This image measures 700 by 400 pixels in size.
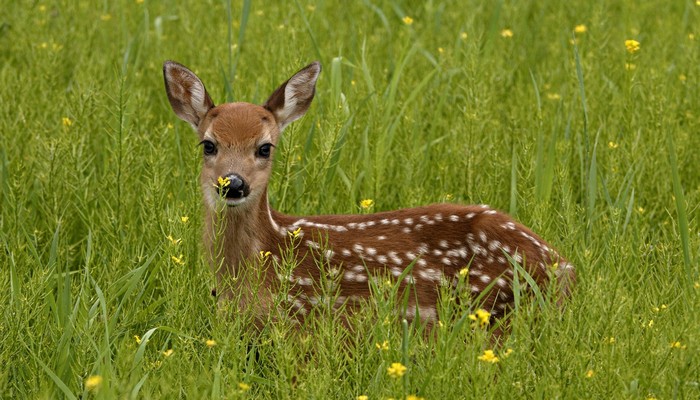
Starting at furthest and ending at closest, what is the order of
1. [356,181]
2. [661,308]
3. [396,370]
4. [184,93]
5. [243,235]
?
[356,181] → [184,93] → [243,235] → [661,308] → [396,370]

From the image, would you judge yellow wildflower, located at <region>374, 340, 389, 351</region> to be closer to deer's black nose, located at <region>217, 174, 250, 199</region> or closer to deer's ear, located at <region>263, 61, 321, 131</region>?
deer's black nose, located at <region>217, 174, 250, 199</region>

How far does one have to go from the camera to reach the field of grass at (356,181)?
4.10 m

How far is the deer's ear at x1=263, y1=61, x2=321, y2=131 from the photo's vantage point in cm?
542

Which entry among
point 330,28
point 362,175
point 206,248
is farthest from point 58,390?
point 330,28

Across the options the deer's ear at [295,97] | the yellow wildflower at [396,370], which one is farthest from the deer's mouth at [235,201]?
the yellow wildflower at [396,370]

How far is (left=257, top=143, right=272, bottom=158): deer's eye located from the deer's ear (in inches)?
10.4

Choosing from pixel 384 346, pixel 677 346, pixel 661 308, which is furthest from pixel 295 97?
pixel 677 346

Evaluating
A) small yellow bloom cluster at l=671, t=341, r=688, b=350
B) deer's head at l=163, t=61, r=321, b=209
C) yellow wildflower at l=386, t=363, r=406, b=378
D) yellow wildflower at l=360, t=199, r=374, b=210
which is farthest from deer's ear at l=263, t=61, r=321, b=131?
small yellow bloom cluster at l=671, t=341, r=688, b=350

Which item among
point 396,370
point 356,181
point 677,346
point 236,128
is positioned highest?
point 236,128

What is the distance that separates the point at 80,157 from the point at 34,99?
113cm

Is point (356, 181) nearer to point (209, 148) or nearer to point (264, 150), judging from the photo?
point (264, 150)

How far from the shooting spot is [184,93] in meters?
5.50

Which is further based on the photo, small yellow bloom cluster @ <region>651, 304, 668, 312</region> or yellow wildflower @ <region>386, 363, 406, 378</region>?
small yellow bloom cluster @ <region>651, 304, 668, 312</region>

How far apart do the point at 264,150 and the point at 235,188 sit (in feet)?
1.25
